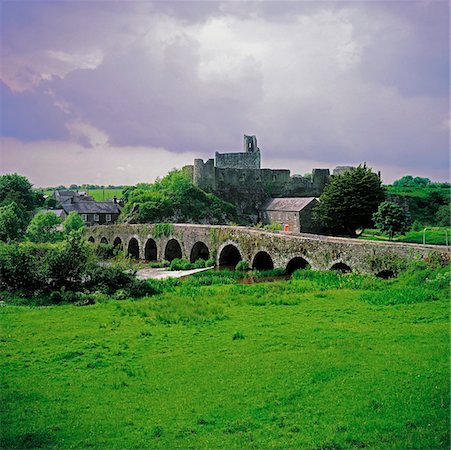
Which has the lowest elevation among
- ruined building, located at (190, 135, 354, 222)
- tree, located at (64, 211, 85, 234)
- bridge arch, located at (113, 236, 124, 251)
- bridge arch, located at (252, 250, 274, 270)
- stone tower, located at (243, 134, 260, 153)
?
bridge arch, located at (252, 250, 274, 270)

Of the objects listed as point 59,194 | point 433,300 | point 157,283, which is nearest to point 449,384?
point 433,300

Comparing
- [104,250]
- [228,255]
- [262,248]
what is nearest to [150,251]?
[104,250]

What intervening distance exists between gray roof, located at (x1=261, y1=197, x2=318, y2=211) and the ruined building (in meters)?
2.31

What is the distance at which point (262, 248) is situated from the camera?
107 ft

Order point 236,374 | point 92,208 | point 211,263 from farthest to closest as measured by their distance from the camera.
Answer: point 92,208
point 211,263
point 236,374

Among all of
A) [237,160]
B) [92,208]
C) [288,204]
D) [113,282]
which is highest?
[237,160]

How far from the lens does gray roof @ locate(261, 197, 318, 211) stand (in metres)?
56.9

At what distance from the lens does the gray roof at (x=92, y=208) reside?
78.2 m

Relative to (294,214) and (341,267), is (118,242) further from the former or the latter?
(341,267)

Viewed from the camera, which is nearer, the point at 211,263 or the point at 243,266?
the point at 243,266

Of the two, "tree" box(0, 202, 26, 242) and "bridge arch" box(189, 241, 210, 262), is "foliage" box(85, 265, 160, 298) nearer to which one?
"bridge arch" box(189, 241, 210, 262)

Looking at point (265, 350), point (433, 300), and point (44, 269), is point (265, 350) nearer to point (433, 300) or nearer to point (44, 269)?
point (433, 300)

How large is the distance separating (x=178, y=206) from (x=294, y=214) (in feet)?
44.8

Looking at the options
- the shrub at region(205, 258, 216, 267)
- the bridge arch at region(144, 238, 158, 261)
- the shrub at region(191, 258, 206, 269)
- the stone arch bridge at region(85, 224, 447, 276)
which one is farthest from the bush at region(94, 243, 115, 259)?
the bridge arch at region(144, 238, 158, 261)
